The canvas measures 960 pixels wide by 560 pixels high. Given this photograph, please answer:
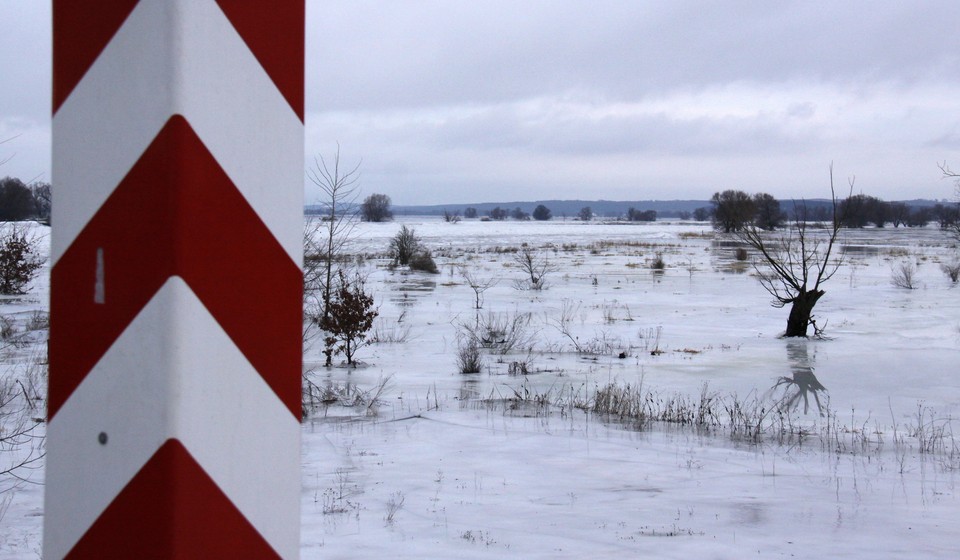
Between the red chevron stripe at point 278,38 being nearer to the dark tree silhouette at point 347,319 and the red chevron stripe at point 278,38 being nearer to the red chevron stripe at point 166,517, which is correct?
the red chevron stripe at point 166,517

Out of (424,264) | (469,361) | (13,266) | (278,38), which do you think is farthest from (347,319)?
(424,264)

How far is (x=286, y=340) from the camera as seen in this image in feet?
3.47

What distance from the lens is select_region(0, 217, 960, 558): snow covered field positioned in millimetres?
5023

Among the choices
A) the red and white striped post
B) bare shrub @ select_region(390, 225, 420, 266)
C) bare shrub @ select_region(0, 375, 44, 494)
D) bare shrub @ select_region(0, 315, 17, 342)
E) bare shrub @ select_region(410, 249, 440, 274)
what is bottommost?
bare shrub @ select_region(0, 375, 44, 494)

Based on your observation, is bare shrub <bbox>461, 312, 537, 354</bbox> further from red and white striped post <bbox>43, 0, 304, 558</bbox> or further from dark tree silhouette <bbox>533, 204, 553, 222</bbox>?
dark tree silhouette <bbox>533, 204, 553, 222</bbox>

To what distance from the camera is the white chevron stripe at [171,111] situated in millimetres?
959

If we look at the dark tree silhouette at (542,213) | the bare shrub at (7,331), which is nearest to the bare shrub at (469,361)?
the bare shrub at (7,331)

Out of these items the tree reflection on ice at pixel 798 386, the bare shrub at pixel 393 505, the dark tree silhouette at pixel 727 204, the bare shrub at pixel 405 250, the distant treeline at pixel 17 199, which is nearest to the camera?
the bare shrub at pixel 393 505

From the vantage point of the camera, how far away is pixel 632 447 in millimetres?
7754

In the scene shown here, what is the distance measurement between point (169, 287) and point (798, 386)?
12.7m


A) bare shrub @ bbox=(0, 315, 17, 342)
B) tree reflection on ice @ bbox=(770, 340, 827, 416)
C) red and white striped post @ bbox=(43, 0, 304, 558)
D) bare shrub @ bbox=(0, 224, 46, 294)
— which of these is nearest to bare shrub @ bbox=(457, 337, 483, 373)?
tree reflection on ice @ bbox=(770, 340, 827, 416)

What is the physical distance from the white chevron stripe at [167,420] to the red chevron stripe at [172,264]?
2 centimetres

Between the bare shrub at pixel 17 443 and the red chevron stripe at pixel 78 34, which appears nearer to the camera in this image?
the red chevron stripe at pixel 78 34

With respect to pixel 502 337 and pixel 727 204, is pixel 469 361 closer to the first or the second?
pixel 502 337
